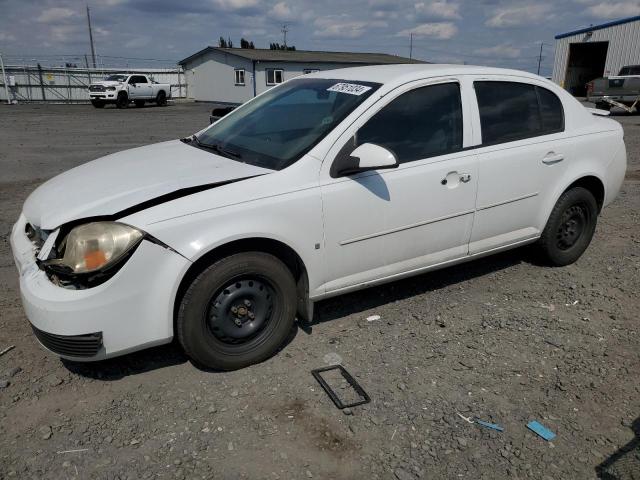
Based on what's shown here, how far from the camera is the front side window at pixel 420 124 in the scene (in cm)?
352

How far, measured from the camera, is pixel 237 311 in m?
3.14

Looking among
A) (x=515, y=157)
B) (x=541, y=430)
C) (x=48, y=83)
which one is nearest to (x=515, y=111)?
(x=515, y=157)

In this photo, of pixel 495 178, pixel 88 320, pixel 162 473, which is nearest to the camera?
pixel 162 473

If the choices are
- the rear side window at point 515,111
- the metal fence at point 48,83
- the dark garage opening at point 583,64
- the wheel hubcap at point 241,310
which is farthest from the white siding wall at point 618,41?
the wheel hubcap at point 241,310

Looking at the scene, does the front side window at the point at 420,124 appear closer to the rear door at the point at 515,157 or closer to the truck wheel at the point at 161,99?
the rear door at the point at 515,157

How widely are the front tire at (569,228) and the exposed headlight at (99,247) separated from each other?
3.53m

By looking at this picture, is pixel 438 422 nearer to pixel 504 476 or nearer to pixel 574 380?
pixel 504 476

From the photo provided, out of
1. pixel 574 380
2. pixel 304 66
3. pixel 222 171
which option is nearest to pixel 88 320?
pixel 222 171

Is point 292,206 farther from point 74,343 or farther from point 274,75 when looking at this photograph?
point 274,75

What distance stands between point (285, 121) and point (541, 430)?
8.54ft

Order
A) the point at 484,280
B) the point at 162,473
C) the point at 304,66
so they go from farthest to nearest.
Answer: the point at 304,66 < the point at 484,280 < the point at 162,473

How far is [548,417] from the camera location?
9.41 feet

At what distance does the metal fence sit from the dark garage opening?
35695 millimetres

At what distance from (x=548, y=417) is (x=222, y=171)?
235cm
